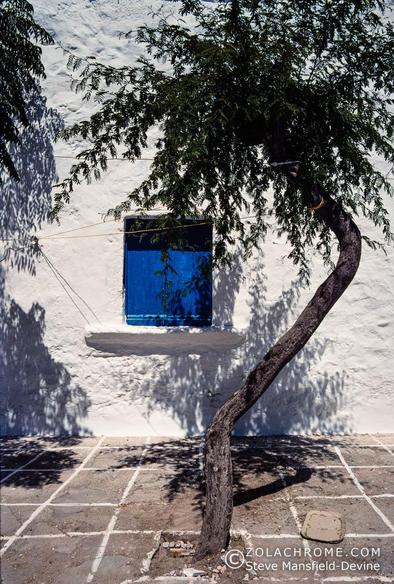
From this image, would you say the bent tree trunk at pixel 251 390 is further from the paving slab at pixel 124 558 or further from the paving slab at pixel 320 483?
the paving slab at pixel 320 483

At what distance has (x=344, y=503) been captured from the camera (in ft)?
13.2

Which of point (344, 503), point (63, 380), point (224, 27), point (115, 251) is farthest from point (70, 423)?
point (224, 27)

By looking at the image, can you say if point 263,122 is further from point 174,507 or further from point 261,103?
point 174,507

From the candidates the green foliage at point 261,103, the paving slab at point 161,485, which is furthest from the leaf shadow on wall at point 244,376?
the green foliage at point 261,103

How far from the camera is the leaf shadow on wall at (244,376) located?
5953 millimetres

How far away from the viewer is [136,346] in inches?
234

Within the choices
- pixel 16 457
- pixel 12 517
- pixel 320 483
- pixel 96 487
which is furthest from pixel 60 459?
pixel 320 483

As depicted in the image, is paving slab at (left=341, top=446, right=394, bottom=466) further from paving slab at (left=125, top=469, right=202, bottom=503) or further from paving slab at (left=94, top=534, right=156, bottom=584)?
paving slab at (left=94, top=534, right=156, bottom=584)

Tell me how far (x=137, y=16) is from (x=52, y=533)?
6104mm

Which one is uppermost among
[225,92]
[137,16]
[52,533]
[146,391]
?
[137,16]

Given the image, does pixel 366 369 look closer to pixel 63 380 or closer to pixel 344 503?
pixel 344 503

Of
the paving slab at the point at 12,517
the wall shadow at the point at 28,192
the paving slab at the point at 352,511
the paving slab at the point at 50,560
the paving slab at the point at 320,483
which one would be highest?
the wall shadow at the point at 28,192

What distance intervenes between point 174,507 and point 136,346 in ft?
7.70

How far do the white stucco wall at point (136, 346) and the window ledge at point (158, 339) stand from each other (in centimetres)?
4
